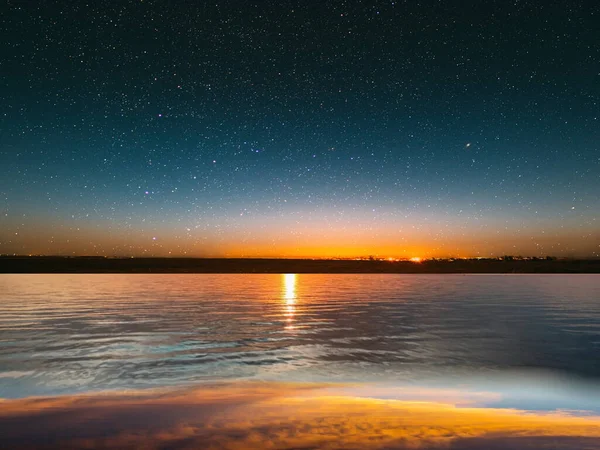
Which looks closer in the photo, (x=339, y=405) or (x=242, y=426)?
(x=242, y=426)

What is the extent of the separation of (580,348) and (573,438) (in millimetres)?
10972

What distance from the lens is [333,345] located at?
17.1 meters

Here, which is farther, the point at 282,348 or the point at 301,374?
the point at 282,348

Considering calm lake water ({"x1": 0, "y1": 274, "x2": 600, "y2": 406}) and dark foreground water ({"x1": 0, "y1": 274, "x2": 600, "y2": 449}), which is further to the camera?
calm lake water ({"x1": 0, "y1": 274, "x2": 600, "y2": 406})

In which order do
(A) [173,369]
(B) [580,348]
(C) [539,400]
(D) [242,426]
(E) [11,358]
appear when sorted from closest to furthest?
(D) [242,426] < (C) [539,400] < (A) [173,369] < (E) [11,358] < (B) [580,348]

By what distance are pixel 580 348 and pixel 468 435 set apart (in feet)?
38.9

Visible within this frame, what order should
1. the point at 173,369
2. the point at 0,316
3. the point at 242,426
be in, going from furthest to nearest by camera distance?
the point at 0,316, the point at 173,369, the point at 242,426

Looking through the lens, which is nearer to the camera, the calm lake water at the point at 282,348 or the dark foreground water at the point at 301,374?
the dark foreground water at the point at 301,374

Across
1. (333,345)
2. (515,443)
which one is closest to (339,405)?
(515,443)

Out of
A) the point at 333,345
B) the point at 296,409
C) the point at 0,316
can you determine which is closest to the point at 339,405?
the point at 296,409

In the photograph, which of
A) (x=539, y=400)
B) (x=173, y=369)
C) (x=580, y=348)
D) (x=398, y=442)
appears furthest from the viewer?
(x=580, y=348)

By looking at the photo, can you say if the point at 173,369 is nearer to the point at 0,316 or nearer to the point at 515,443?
the point at 515,443

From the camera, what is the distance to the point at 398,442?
7.22 m

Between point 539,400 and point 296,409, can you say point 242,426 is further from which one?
point 539,400
